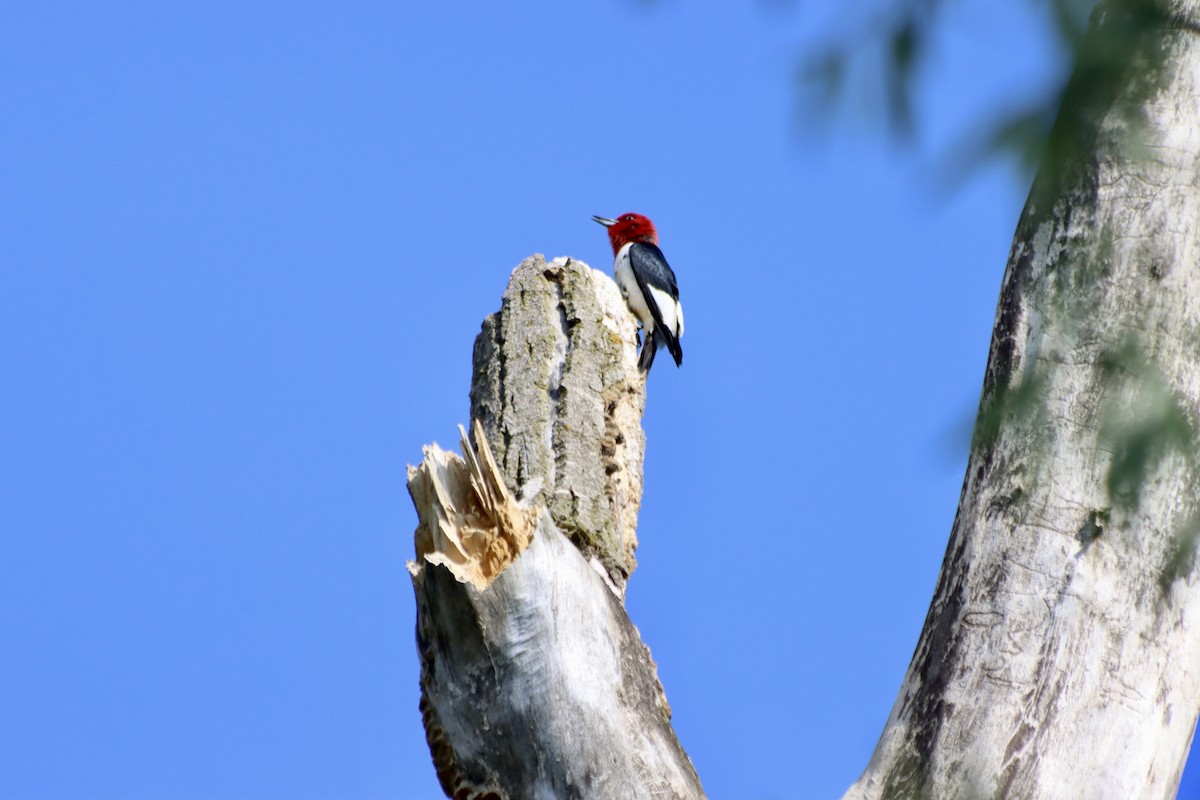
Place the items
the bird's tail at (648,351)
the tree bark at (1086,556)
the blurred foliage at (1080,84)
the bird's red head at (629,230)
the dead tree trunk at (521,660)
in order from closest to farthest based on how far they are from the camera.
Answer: the blurred foliage at (1080,84) < the tree bark at (1086,556) < the dead tree trunk at (521,660) < the bird's tail at (648,351) < the bird's red head at (629,230)

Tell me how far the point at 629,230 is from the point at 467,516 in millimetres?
6322

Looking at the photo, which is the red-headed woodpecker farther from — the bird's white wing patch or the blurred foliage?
the blurred foliage

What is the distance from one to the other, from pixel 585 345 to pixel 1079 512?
234cm

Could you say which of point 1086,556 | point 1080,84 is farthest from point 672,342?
point 1080,84

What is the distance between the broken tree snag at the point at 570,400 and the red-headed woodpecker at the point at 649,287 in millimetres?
2485

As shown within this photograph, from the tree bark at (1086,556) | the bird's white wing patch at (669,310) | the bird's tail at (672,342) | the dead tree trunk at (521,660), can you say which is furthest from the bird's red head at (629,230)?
the tree bark at (1086,556)

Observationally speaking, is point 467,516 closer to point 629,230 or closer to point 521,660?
point 521,660

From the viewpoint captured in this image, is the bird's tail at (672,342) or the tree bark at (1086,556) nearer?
the tree bark at (1086,556)

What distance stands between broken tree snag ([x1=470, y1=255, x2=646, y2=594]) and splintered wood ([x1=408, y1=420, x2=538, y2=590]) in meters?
0.68

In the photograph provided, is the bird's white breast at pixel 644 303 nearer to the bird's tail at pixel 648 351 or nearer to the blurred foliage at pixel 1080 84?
the bird's tail at pixel 648 351

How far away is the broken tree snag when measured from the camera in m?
4.00

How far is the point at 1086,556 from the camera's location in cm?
239

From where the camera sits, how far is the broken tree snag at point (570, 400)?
400 cm

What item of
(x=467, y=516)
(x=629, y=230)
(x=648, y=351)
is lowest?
(x=467, y=516)
